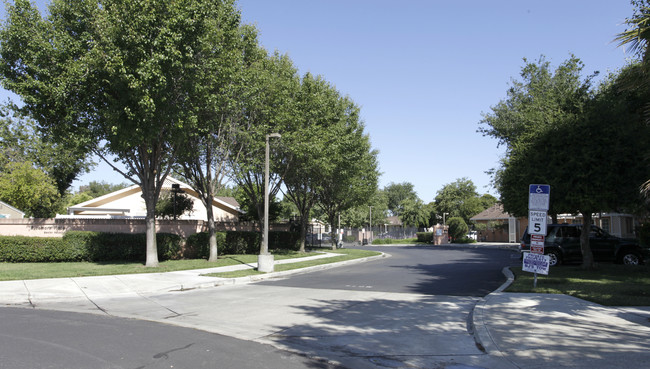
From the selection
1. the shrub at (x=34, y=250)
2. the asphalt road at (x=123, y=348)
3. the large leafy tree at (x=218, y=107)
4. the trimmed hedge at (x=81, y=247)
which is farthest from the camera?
the trimmed hedge at (x=81, y=247)

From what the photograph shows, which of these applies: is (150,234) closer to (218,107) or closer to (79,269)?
(79,269)

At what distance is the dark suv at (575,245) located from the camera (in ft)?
64.7

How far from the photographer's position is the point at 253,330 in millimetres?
8211

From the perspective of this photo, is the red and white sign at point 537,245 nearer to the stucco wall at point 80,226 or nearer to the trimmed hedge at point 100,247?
the trimmed hedge at point 100,247

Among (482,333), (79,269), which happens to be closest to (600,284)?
(482,333)

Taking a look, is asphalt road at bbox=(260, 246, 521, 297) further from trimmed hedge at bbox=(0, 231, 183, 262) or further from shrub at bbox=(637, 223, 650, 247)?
trimmed hedge at bbox=(0, 231, 183, 262)

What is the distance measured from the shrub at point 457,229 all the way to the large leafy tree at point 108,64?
157ft

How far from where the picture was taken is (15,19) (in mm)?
15328

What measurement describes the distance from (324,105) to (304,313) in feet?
55.8

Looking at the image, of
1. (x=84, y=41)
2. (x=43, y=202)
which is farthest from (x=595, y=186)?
(x=43, y=202)

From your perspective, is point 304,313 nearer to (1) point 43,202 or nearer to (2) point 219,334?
(2) point 219,334

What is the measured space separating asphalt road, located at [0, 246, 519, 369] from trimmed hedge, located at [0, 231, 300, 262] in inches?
380

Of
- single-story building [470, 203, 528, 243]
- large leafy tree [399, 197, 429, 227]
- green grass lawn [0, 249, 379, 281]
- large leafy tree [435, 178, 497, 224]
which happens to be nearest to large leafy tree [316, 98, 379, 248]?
green grass lawn [0, 249, 379, 281]

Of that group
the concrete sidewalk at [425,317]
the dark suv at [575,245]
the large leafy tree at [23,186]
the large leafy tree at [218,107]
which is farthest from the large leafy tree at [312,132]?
the large leafy tree at [23,186]
